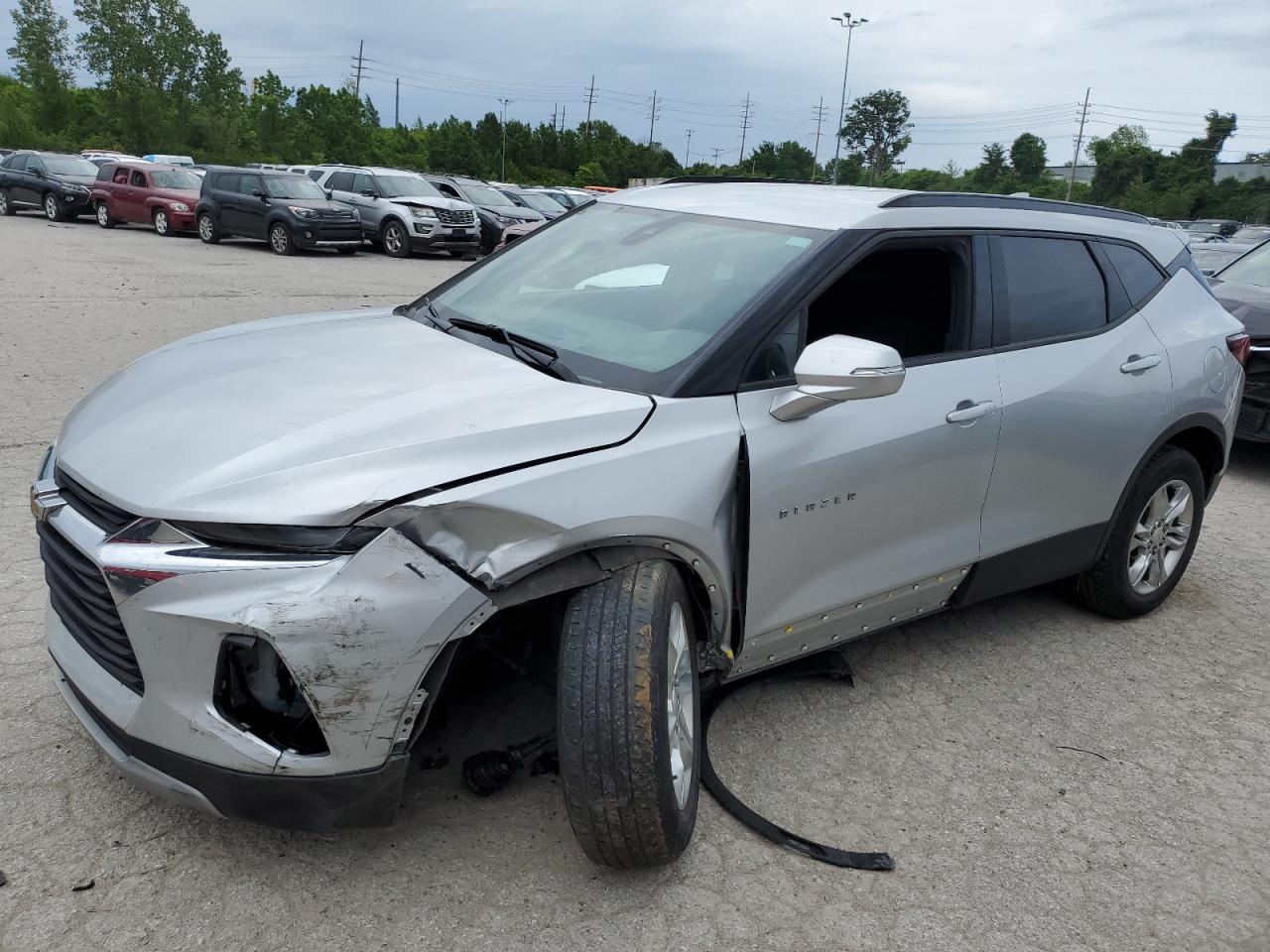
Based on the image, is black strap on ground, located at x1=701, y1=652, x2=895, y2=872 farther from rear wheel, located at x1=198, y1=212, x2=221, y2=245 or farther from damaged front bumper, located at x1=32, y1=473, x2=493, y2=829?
rear wheel, located at x1=198, y1=212, x2=221, y2=245

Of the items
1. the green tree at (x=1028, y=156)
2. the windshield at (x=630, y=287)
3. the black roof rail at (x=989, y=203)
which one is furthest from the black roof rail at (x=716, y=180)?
the green tree at (x=1028, y=156)

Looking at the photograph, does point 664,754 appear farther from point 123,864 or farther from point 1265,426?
point 1265,426

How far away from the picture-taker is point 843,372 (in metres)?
2.72

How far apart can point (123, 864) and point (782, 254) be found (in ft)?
8.21

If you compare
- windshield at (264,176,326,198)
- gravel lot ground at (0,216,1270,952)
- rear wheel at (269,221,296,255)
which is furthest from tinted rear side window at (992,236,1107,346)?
windshield at (264,176,326,198)

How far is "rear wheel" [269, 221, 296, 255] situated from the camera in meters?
19.8

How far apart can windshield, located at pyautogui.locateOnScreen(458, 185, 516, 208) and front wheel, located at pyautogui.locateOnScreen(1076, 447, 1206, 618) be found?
66.2ft

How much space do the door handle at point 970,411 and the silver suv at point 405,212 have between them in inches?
709

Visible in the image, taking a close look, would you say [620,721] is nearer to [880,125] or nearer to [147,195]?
[147,195]

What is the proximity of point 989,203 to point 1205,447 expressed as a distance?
173cm

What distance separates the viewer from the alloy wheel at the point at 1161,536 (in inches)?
174

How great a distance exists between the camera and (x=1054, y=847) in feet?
9.59

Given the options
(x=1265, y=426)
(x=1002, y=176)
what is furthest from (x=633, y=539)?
(x=1002, y=176)

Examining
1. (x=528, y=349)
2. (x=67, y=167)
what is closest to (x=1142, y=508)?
(x=528, y=349)
